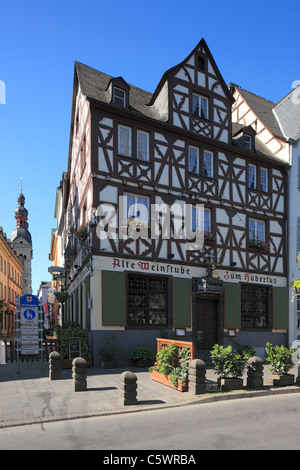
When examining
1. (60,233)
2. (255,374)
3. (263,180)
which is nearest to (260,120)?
(263,180)

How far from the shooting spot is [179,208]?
55.9ft

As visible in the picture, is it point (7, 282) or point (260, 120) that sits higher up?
point (260, 120)

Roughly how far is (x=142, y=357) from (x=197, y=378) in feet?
16.4

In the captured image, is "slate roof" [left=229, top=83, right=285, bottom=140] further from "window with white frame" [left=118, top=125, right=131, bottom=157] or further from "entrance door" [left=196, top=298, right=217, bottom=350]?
"entrance door" [left=196, top=298, right=217, bottom=350]

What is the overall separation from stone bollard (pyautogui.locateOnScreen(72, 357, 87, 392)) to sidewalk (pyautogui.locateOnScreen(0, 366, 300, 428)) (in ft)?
0.55

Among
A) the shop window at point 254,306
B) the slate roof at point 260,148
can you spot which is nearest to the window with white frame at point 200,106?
the slate roof at point 260,148

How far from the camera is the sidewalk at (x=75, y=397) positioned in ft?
27.2

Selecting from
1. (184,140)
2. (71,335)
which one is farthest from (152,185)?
(71,335)

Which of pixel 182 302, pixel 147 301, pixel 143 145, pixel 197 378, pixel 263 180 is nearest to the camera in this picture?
pixel 197 378

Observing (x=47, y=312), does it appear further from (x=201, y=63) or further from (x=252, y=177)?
(x=201, y=63)

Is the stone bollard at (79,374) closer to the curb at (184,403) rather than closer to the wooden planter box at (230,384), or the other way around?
the curb at (184,403)

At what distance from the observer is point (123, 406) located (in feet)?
29.1

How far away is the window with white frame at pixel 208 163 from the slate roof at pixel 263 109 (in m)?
4.76

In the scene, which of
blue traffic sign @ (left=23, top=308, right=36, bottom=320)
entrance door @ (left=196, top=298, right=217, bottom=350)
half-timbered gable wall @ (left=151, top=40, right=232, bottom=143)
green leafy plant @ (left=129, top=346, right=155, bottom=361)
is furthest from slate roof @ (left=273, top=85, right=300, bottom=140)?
blue traffic sign @ (left=23, top=308, right=36, bottom=320)
